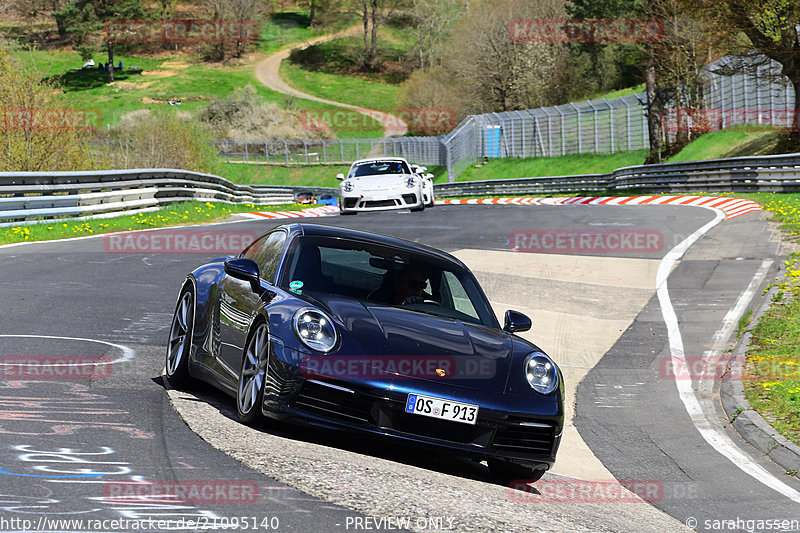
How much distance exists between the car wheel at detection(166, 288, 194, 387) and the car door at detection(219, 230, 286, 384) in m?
0.48

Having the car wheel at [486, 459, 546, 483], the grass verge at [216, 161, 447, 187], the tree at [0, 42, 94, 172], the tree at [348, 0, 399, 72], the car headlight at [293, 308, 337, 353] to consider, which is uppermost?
the tree at [348, 0, 399, 72]

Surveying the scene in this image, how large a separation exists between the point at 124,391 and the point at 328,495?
3064 millimetres

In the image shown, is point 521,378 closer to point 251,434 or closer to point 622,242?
point 251,434

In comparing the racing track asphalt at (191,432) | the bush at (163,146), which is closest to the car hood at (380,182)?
the bush at (163,146)

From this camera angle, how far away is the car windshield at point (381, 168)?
27.6 metres

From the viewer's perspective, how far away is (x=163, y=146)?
122 ft

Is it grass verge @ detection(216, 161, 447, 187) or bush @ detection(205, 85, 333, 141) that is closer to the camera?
grass verge @ detection(216, 161, 447, 187)

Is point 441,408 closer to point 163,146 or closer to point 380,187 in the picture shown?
point 380,187

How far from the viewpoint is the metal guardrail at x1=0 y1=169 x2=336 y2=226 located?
66.7 feet

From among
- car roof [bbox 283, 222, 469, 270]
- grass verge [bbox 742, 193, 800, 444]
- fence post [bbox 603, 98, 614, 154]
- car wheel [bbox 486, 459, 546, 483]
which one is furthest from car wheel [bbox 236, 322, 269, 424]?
fence post [bbox 603, 98, 614, 154]

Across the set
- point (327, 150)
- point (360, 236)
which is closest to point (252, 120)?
point (327, 150)

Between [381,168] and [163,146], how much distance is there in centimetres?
1270

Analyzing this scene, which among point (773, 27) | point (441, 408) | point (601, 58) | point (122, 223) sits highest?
point (601, 58)

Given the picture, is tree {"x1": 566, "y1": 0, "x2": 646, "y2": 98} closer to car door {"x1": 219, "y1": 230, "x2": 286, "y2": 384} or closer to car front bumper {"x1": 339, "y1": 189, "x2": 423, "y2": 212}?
car front bumper {"x1": 339, "y1": 189, "x2": 423, "y2": 212}
